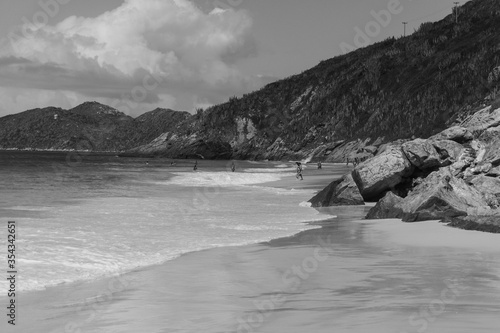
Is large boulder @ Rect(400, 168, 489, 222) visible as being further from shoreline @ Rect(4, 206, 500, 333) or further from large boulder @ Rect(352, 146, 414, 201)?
large boulder @ Rect(352, 146, 414, 201)

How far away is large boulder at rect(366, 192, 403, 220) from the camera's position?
1898cm

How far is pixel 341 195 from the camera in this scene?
81.6 ft

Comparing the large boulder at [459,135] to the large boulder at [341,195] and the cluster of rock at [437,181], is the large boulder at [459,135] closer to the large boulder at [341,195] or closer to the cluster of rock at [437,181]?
the cluster of rock at [437,181]

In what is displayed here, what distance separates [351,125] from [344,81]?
22.8 meters

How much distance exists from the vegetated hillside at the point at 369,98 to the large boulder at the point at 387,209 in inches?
3098

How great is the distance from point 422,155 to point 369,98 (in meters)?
113

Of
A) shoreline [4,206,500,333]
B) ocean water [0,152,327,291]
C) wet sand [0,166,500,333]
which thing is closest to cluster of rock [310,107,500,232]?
ocean water [0,152,327,291]

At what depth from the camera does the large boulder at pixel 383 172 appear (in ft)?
75.5

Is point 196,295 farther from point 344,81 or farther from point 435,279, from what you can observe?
point 344,81

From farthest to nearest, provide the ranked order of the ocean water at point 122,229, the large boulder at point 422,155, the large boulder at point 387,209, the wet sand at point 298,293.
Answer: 1. the large boulder at point 422,155
2. the large boulder at point 387,209
3. the ocean water at point 122,229
4. the wet sand at point 298,293

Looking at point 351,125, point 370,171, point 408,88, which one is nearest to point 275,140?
point 351,125

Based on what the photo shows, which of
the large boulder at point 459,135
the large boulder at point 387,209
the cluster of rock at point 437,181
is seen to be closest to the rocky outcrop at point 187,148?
the large boulder at point 459,135

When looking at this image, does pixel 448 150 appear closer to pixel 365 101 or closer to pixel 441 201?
pixel 441 201

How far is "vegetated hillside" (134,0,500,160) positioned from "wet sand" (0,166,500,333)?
86.9m
